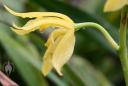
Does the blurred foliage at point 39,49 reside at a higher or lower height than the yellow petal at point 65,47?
lower

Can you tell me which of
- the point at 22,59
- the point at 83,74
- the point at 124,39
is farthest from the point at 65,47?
the point at 83,74

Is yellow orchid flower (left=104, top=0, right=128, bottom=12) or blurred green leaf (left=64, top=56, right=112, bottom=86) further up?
yellow orchid flower (left=104, top=0, right=128, bottom=12)

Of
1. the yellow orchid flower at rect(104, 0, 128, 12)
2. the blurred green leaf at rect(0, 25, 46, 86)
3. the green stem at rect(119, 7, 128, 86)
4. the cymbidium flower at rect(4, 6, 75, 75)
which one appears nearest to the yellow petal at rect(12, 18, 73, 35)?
the cymbidium flower at rect(4, 6, 75, 75)

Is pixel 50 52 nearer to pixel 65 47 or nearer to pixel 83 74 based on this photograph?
pixel 65 47

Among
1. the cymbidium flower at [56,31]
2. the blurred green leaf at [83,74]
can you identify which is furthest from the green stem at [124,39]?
the blurred green leaf at [83,74]

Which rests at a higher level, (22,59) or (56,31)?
(56,31)

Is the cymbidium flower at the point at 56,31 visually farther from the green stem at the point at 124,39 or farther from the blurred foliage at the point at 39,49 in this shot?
the blurred foliage at the point at 39,49

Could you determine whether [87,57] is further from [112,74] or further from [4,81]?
[4,81]

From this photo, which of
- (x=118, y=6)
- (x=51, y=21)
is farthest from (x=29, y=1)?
(x=118, y=6)

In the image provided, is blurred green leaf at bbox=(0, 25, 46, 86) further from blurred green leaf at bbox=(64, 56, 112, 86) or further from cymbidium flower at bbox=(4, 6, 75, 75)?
cymbidium flower at bbox=(4, 6, 75, 75)

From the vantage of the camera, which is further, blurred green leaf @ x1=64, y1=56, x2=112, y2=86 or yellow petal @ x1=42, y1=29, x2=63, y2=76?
blurred green leaf @ x1=64, y1=56, x2=112, y2=86

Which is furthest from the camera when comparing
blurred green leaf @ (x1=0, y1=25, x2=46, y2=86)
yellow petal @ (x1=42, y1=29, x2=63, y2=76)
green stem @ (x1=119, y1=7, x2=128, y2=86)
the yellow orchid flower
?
blurred green leaf @ (x1=0, y1=25, x2=46, y2=86)
